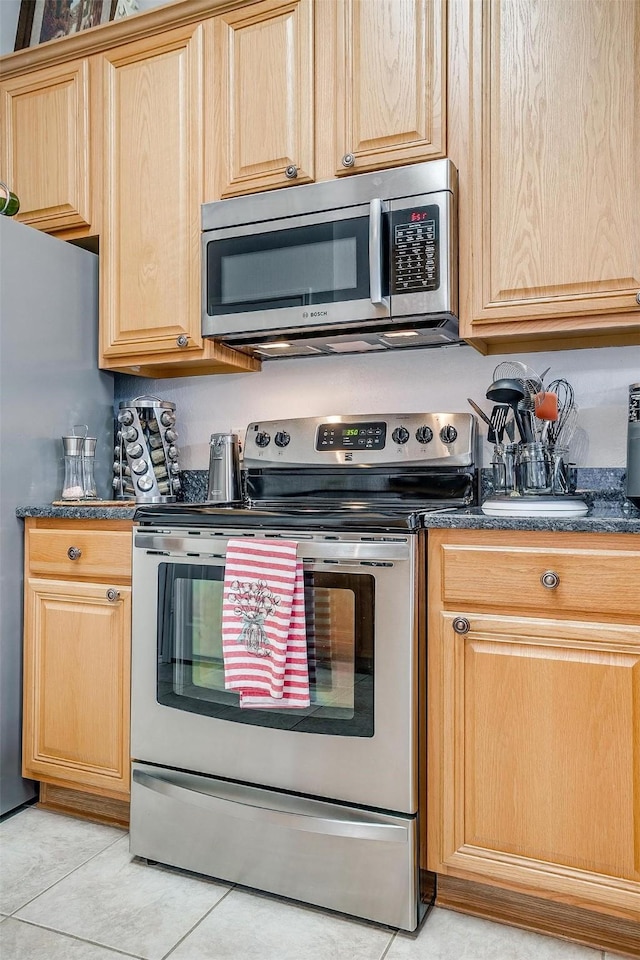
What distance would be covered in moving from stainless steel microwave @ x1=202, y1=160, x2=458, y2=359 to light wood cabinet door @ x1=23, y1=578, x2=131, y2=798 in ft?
2.85

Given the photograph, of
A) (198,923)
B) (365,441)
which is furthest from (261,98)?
(198,923)

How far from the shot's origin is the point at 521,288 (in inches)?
69.6

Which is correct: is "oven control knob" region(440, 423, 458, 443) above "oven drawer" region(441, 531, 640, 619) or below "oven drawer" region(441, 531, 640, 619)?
above

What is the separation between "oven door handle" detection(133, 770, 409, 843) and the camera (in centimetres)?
151

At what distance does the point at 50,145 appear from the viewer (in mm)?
2359

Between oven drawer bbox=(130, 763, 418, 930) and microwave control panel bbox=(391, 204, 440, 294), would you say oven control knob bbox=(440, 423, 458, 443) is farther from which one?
oven drawer bbox=(130, 763, 418, 930)

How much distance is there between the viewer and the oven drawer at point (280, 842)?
1.50 metres

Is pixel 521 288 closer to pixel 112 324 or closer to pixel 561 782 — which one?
pixel 561 782

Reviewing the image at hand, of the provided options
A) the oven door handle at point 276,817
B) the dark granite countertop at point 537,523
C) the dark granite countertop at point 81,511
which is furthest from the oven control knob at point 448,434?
the oven door handle at point 276,817

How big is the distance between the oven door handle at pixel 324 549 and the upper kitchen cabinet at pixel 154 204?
673 mm

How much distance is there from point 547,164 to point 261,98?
85cm

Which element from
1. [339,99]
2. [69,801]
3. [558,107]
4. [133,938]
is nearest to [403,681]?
[133,938]

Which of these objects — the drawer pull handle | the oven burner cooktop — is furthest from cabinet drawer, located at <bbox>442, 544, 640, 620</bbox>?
the oven burner cooktop

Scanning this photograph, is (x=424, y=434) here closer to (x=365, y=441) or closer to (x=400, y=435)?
(x=400, y=435)
